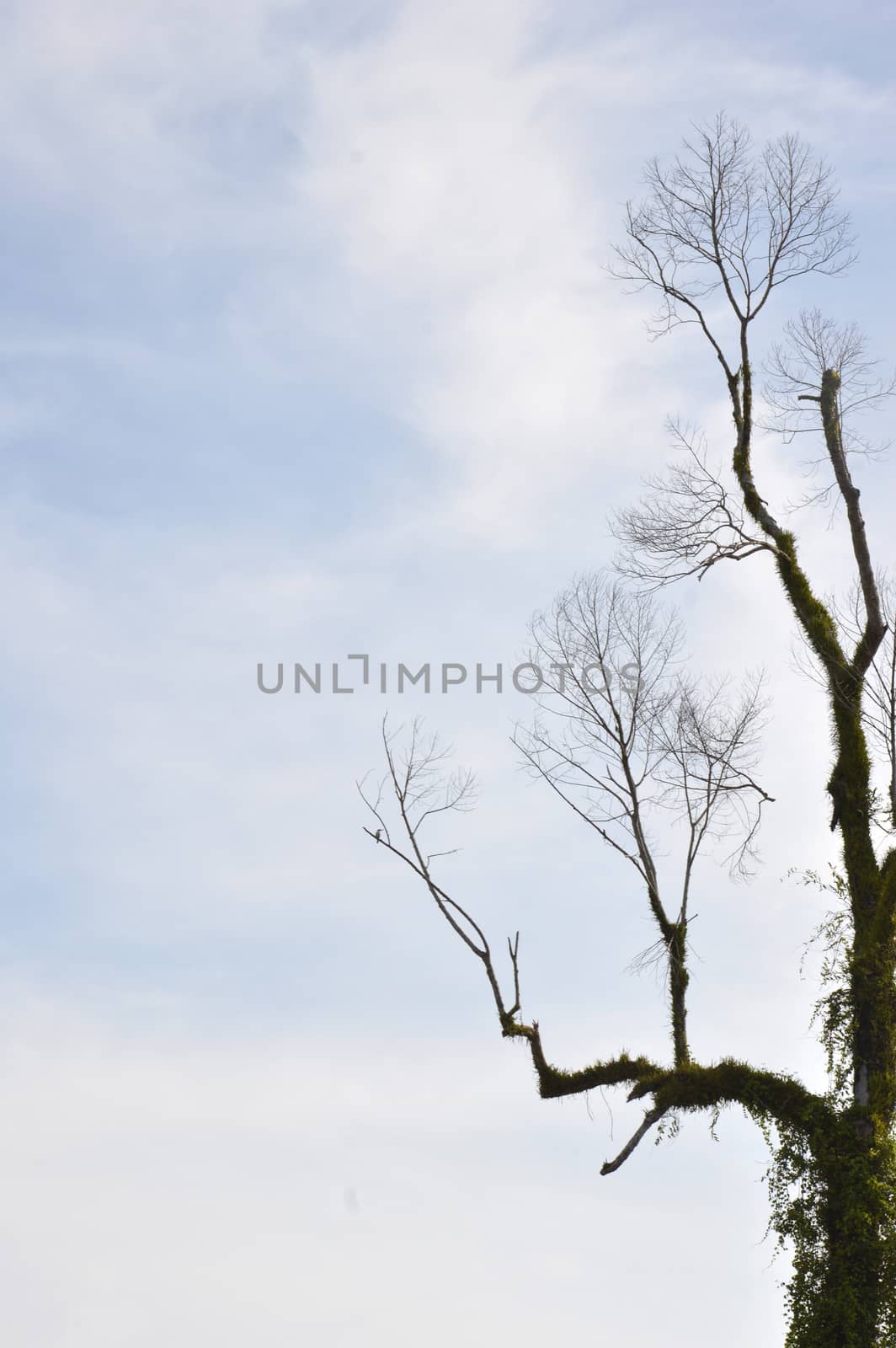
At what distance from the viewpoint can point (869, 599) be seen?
16578 millimetres

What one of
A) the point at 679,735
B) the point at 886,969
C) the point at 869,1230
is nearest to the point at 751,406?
the point at 679,735

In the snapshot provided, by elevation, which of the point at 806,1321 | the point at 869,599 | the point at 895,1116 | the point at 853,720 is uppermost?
the point at 869,599

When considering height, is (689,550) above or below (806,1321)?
above

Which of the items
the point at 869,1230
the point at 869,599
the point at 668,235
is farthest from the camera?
the point at 668,235

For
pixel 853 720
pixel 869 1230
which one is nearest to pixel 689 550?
pixel 853 720

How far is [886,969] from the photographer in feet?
50.7

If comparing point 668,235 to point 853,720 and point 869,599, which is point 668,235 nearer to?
point 869,599

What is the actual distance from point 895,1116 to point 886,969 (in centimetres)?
173

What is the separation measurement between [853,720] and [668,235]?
8.08 metres

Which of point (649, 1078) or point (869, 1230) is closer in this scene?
point (869, 1230)

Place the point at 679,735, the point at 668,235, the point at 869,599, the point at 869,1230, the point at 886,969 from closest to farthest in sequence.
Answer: the point at 869,1230
the point at 886,969
the point at 869,599
the point at 679,735
the point at 668,235

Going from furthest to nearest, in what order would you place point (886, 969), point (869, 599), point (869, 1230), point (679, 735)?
point (679, 735) < point (869, 599) < point (886, 969) < point (869, 1230)

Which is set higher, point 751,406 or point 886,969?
point 751,406

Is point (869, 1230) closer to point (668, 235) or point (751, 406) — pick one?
point (751, 406)
